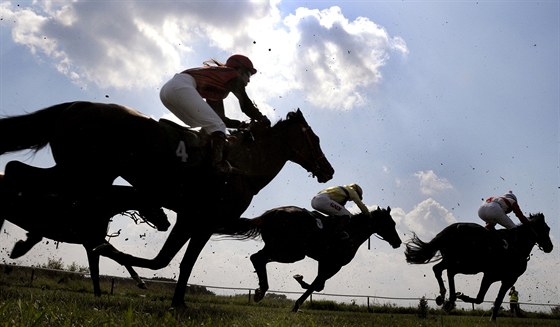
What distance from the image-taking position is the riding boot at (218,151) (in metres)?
5.73

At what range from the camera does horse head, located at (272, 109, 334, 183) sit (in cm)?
718

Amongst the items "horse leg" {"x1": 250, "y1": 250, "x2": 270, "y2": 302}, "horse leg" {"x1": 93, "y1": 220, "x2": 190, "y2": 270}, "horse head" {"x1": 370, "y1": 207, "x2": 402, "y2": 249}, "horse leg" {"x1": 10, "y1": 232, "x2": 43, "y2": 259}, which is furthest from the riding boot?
"horse head" {"x1": 370, "y1": 207, "x2": 402, "y2": 249}

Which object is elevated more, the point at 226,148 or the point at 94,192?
Answer: the point at 226,148

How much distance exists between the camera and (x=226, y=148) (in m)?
6.12

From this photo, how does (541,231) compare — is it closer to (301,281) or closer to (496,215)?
(496,215)

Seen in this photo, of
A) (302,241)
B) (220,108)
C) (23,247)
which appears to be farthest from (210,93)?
(302,241)

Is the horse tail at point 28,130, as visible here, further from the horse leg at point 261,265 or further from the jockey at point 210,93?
the horse leg at point 261,265

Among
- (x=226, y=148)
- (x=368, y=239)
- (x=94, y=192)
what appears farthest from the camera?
(x=368, y=239)

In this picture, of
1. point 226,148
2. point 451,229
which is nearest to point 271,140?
point 226,148

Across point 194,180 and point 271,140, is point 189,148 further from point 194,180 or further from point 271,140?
point 271,140

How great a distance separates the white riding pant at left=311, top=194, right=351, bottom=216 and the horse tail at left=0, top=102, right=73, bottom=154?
7.19m

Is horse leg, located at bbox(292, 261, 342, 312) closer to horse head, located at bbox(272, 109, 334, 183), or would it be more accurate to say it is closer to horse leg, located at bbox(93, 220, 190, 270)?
horse head, located at bbox(272, 109, 334, 183)

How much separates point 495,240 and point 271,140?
8.18 metres

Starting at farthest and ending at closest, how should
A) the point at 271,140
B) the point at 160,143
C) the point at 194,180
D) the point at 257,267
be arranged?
the point at 257,267, the point at 271,140, the point at 194,180, the point at 160,143
